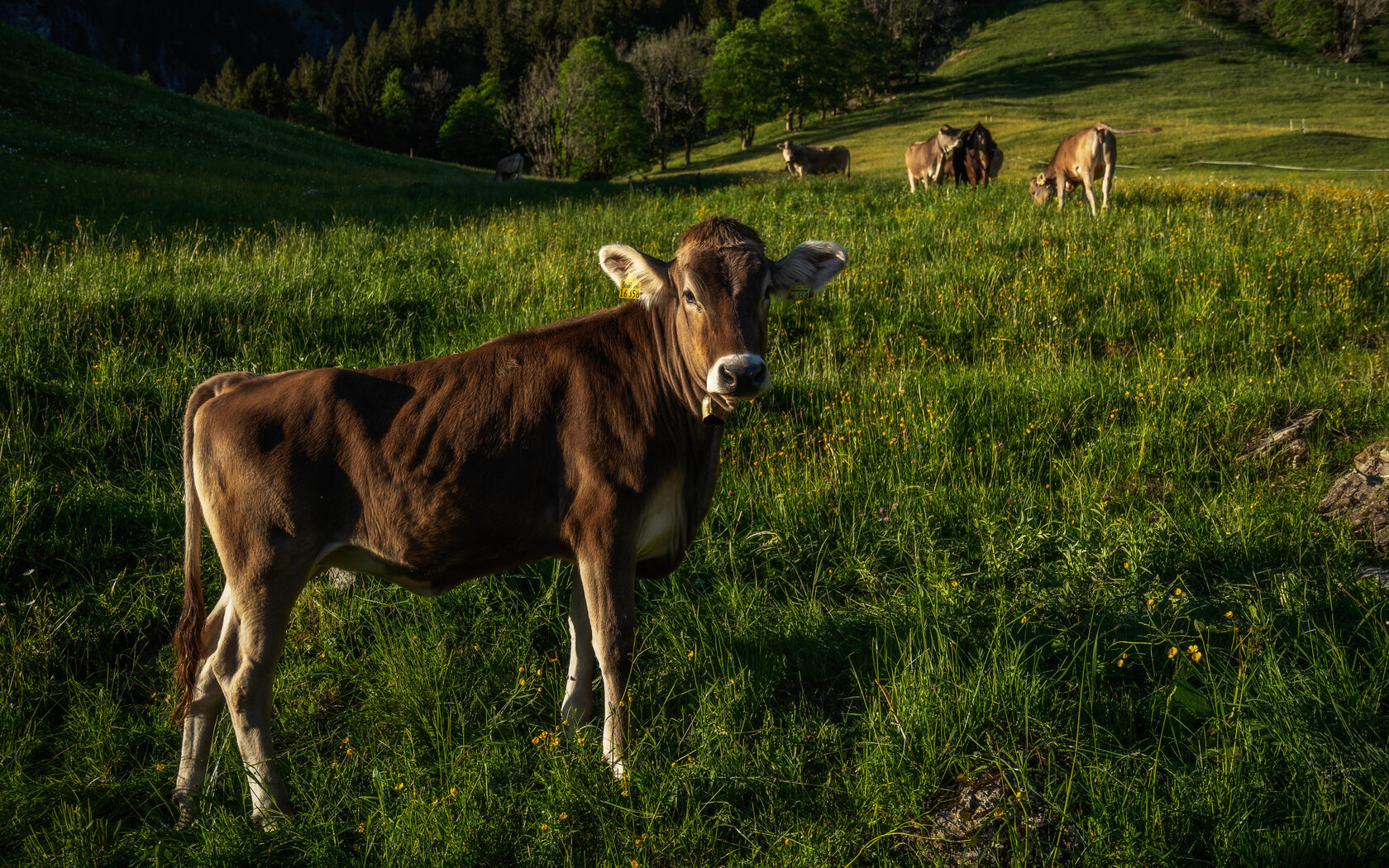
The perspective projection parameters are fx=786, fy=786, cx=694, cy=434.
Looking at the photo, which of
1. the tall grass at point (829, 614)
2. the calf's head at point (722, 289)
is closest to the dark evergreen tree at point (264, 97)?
the tall grass at point (829, 614)

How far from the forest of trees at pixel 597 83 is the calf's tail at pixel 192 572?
182 ft

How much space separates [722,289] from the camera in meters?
3.49

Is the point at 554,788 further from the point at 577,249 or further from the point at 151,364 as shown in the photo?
the point at 577,249

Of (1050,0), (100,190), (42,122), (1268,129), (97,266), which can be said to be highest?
(1050,0)

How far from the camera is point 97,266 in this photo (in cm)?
942

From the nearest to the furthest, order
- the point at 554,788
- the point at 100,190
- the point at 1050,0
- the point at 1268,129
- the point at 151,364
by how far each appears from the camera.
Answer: the point at 554,788 < the point at 151,364 < the point at 100,190 < the point at 1268,129 < the point at 1050,0

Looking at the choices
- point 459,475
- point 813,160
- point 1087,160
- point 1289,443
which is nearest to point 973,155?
point 1087,160

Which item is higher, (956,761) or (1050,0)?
(1050,0)

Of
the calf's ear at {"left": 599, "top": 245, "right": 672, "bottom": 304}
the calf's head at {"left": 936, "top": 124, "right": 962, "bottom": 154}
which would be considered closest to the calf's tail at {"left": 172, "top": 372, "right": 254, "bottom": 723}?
the calf's ear at {"left": 599, "top": 245, "right": 672, "bottom": 304}

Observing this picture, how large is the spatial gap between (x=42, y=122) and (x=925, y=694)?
32.0 meters

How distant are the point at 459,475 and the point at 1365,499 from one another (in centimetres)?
544

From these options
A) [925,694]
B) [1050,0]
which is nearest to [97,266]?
[925,694]

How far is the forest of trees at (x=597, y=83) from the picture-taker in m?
58.9

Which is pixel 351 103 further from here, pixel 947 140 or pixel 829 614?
pixel 829 614
